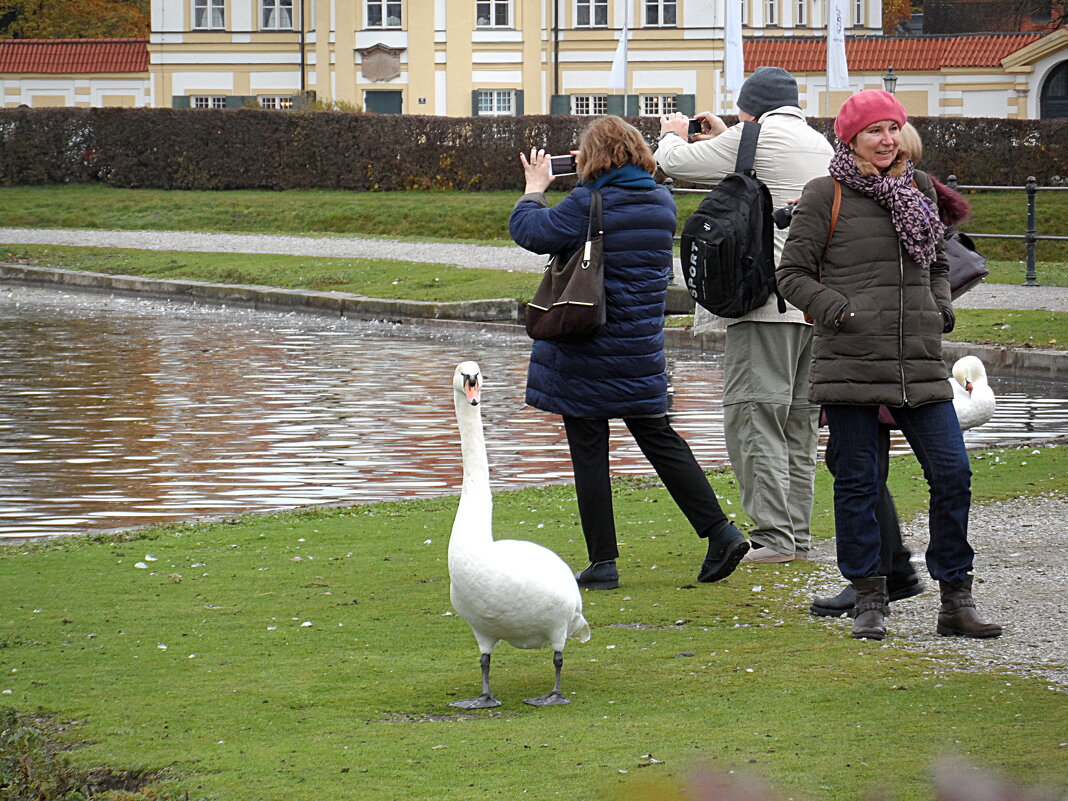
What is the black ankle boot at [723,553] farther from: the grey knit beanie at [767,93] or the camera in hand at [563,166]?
the grey knit beanie at [767,93]

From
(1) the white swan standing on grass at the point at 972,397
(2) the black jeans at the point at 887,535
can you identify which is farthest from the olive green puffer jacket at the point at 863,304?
(1) the white swan standing on grass at the point at 972,397

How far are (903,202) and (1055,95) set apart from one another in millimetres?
55563

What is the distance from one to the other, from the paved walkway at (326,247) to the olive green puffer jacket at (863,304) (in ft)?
50.7

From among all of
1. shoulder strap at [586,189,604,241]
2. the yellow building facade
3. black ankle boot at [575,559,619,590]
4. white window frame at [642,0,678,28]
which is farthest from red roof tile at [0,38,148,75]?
black ankle boot at [575,559,619,590]

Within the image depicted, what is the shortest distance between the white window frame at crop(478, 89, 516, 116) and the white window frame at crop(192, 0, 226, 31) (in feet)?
33.2

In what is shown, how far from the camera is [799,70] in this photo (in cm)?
5866

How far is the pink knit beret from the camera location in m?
6.40

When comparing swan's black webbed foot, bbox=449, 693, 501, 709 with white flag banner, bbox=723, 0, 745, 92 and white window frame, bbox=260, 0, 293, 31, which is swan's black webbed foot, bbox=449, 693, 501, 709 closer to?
white flag banner, bbox=723, 0, 745, 92

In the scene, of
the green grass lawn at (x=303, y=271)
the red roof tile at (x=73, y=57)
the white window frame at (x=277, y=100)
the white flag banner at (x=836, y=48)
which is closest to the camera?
the green grass lawn at (x=303, y=271)

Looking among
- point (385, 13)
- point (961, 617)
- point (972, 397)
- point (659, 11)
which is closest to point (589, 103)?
point (659, 11)

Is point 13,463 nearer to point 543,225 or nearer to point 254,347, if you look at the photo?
point 543,225

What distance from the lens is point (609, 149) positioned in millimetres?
7430

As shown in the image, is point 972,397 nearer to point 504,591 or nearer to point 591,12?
point 504,591

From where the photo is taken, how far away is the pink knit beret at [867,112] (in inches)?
252
